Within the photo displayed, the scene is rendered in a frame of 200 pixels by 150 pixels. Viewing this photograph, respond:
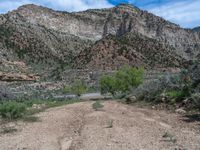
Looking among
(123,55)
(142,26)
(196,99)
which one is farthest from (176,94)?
(142,26)

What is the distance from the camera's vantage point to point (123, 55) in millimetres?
113812

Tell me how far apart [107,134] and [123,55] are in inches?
4025

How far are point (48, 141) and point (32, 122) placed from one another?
14.7ft

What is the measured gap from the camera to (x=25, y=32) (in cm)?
12219

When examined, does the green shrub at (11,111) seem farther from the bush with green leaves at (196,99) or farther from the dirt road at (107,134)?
the bush with green leaves at (196,99)

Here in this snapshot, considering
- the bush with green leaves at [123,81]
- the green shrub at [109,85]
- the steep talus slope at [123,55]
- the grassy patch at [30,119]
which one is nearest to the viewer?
the grassy patch at [30,119]

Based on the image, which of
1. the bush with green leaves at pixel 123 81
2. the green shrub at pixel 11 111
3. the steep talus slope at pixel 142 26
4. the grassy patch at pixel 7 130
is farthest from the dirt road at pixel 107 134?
the steep talus slope at pixel 142 26

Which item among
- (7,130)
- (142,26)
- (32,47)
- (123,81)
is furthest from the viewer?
(142,26)

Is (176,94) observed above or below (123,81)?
above

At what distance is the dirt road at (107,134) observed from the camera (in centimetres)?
1045

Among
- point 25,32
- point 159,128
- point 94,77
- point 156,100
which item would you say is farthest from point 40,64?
point 159,128

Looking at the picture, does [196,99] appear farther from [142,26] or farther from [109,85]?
[142,26]

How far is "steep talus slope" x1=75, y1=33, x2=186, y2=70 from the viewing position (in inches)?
4422

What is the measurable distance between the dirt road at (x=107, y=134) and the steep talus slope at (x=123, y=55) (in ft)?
309
